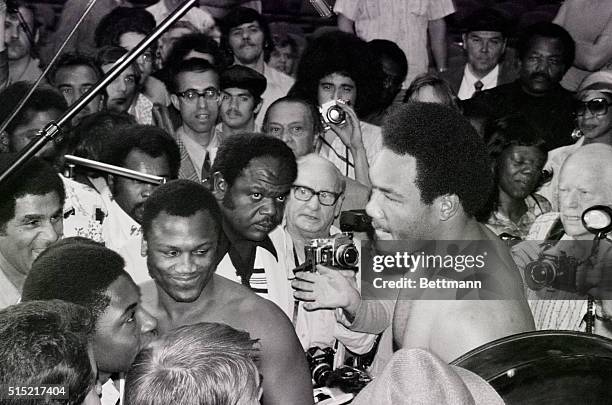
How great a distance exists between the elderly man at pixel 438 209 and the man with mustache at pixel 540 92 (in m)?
0.62

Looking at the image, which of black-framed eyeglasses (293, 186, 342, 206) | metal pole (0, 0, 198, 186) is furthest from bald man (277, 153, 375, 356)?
metal pole (0, 0, 198, 186)

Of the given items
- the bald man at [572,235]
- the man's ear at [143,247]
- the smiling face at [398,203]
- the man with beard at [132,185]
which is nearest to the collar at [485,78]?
the bald man at [572,235]

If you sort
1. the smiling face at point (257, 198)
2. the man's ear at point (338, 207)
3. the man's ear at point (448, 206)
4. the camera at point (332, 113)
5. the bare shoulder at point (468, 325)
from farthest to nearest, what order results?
the camera at point (332, 113), the man's ear at point (338, 207), the smiling face at point (257, 198), the man's ear at point (448, 206), the bare shoulder at point (468, 325)

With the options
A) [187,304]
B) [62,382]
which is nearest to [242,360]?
[62,382]

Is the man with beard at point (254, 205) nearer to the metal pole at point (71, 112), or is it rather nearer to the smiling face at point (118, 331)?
the smiling face at point (118, 331)

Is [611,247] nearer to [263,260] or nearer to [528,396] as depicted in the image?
[263,260]

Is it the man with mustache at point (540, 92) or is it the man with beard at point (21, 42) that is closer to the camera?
the man with beard at point (21, 42)

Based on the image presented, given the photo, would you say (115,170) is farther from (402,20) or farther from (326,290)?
(402,20)

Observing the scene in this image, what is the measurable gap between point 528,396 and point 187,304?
1402 millimetres

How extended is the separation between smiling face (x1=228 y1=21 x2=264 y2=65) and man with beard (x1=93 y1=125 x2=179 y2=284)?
529 millimetres

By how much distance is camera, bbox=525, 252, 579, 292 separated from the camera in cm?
309

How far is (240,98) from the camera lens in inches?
136

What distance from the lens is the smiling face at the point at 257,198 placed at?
3.16 metres

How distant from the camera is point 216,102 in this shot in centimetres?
342
